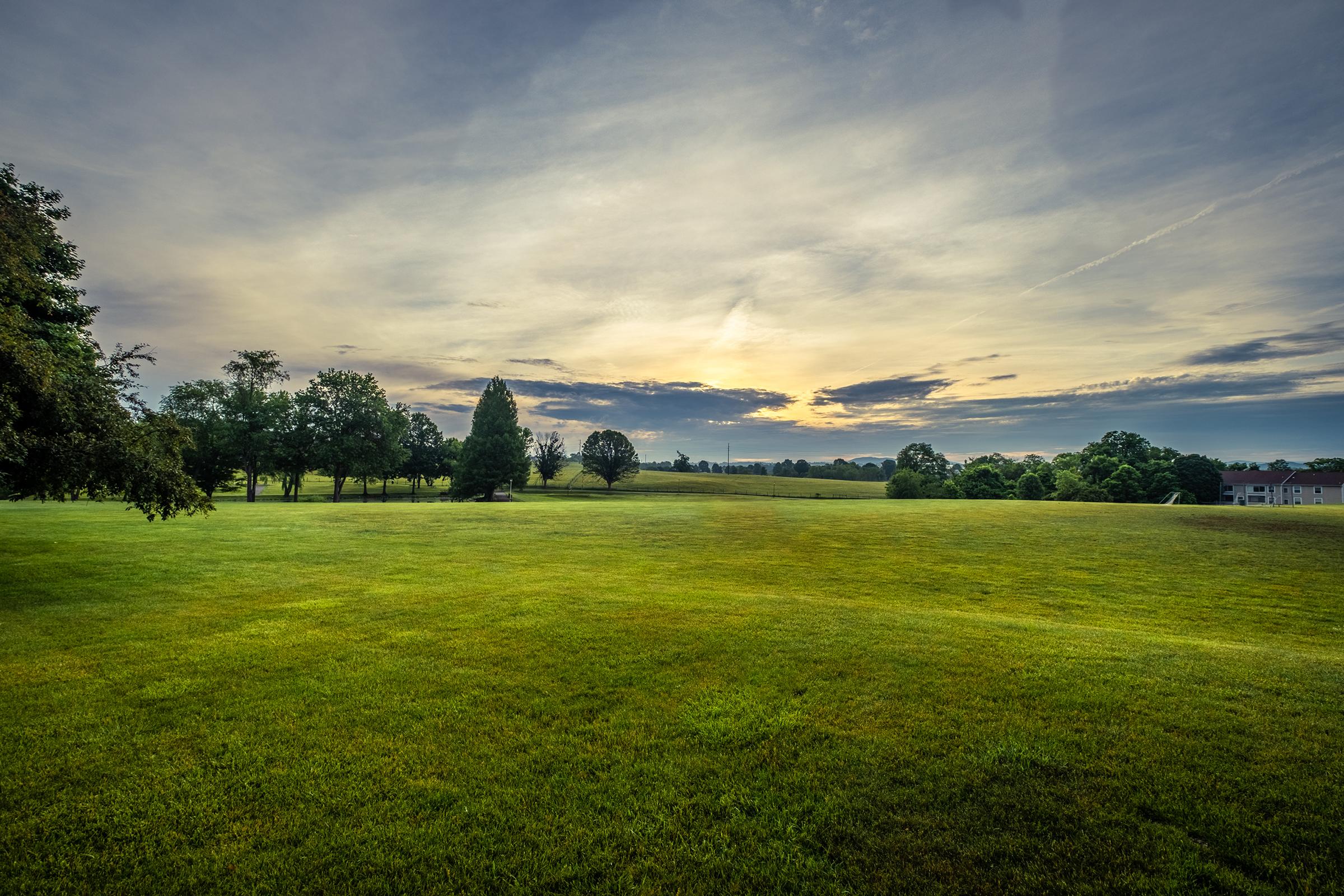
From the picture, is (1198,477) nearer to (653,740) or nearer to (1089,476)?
(1089,476)

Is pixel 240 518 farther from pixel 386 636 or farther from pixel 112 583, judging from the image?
pixel 386 636

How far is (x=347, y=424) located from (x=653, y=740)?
6910 cm

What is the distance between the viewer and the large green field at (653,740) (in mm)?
4430

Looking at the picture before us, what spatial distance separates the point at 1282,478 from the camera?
9325 cm

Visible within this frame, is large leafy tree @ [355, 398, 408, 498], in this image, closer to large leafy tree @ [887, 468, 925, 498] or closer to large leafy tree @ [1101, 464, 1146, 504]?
large leafy tree @ [887, 468, 925, 498]

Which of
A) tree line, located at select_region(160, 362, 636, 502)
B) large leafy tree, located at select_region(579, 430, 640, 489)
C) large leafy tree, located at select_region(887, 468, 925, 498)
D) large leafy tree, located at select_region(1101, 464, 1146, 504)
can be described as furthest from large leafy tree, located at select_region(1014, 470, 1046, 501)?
tree line, located at select_region(160, 362, 636, 502)

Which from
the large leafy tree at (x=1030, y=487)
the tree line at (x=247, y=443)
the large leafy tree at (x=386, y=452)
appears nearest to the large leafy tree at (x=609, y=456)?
the tree line at (x=247, y=443)

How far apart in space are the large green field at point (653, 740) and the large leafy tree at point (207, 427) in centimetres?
Answer: 5551

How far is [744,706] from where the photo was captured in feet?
23.8

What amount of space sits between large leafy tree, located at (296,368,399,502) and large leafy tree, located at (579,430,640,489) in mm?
40749

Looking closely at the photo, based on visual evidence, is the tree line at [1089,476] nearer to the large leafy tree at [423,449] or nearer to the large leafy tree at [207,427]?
the large leafy tree at [423,449]

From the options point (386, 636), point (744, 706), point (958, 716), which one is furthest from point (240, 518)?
point (958, 716)

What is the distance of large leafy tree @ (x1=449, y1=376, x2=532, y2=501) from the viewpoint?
6719 cm

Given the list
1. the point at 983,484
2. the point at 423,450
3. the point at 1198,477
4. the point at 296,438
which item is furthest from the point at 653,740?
the point at 1198,477
